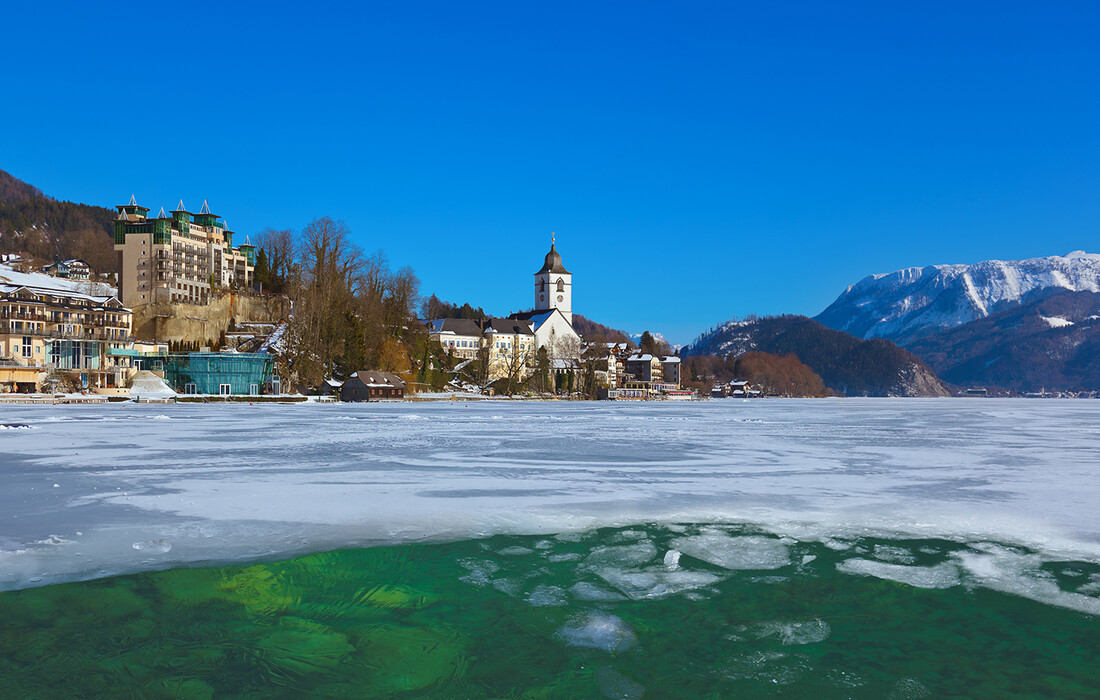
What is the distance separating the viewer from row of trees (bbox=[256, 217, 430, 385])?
219 ft

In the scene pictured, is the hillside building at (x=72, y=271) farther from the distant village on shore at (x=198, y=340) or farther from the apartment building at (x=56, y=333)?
the apartment building at (x=56, y=333)

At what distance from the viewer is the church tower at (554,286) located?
424 feet

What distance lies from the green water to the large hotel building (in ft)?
273

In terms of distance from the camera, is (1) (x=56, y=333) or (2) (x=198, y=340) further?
(2) (x=198, y=340)

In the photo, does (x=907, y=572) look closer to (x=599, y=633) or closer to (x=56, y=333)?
(x=599, y=633)

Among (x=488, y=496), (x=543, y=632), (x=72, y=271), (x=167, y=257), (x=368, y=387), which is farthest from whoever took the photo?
(x=72, y=271)

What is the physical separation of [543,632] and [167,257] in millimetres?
87983

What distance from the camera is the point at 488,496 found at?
9.52 meters

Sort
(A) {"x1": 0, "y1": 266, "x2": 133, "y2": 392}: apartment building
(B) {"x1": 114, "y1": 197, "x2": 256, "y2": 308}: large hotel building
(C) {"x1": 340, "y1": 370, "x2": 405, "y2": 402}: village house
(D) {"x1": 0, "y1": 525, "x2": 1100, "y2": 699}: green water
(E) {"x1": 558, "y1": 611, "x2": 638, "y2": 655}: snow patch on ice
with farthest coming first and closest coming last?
(B) {"x1": 114, "y1": 197, "x2": 256, "y2": 308}: large hotel building < (C) {"x1": 340, "y1": 370, "x2": 405, "y2": 402}: village house < (A) {"x1": 0, "y1": 266, "x2": 133, "y2": 392}: apartment building < (E) {"x1": 558, "y1": 611, "x2": 638, "y2": 655}: snow patch on ice < (D) {"x1": 0, "y1": 525, "x2": 1100, "y2": 699}: green water

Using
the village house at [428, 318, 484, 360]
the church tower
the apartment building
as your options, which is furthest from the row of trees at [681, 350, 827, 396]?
the apartment building

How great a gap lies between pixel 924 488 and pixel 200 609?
9.43 metres

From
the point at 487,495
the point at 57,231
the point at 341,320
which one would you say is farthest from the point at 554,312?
the point at 487,495

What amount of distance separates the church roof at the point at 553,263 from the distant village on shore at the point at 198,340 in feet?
40.8

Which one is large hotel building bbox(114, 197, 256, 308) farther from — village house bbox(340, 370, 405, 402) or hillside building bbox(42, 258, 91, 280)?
village house bbox(340, 370, 405, 402)
